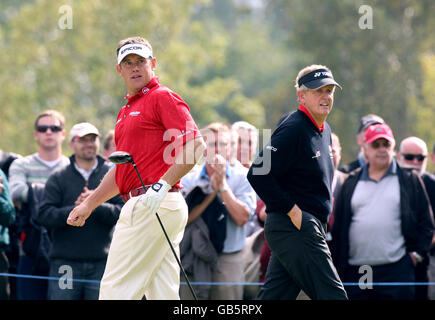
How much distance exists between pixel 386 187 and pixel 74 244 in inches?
138

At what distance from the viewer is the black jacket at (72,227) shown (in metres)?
8.92

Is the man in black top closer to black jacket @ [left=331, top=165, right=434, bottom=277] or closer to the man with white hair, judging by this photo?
black jacket @ [left=331, top=165, right=434, bottom=277]

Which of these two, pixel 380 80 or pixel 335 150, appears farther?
pixel 380 80

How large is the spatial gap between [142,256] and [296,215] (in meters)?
1.31

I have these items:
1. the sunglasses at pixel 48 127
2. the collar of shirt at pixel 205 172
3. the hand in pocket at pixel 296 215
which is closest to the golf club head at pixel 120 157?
the hand in pocket at pixel 296 215

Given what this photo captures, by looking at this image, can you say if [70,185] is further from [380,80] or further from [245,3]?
[245,3]

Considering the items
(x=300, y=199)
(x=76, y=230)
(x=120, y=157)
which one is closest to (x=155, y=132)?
(x=120, y=157)

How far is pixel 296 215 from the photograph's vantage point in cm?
667

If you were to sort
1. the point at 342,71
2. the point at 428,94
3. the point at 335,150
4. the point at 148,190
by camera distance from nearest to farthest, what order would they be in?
the point at 148,190 → the point at 335,150 → the point at 428,94 → the point at 342,71

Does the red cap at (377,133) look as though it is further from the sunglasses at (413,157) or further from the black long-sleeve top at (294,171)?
the black long-sleeve top at (294,171)

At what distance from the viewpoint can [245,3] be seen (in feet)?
204

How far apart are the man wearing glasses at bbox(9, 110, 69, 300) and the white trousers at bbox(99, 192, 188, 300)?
141 inches

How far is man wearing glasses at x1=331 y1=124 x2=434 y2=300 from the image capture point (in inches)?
363

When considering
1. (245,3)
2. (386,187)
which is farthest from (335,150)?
(245,3)
